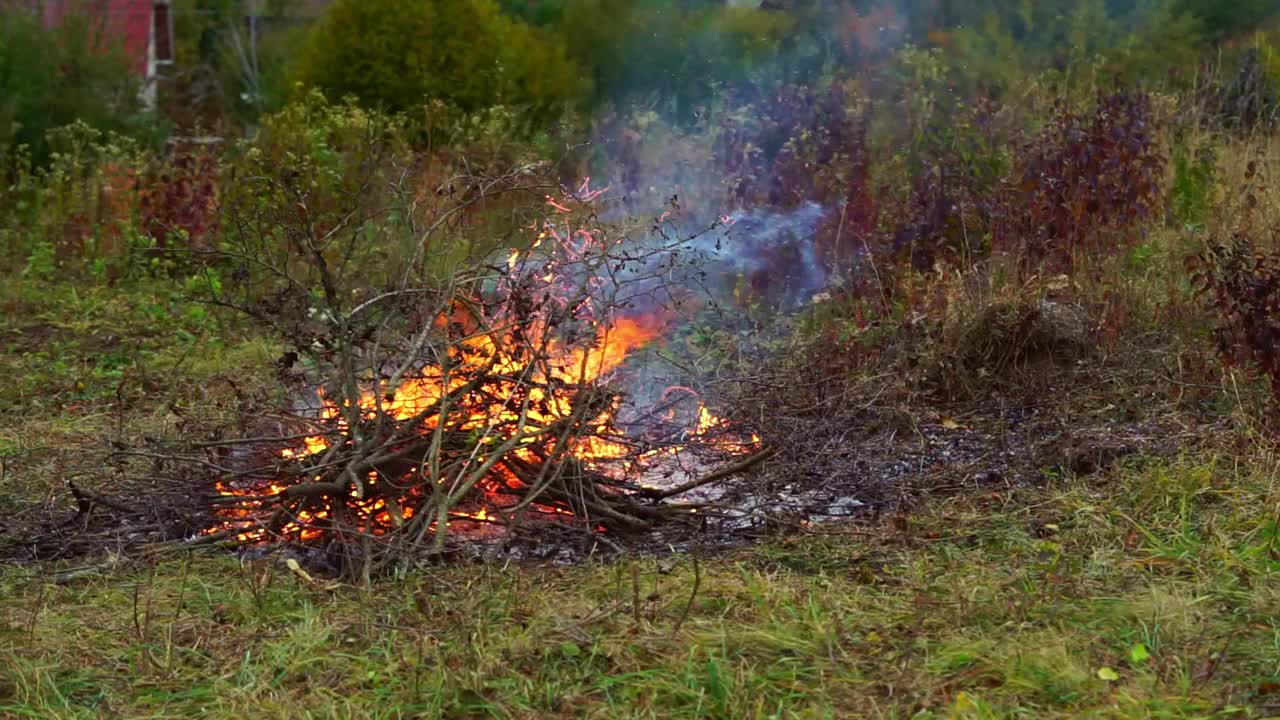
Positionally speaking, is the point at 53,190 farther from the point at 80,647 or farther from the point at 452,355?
the point at 80,647

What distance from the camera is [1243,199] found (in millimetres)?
7688

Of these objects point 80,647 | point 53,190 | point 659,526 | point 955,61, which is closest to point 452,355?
point 659,526

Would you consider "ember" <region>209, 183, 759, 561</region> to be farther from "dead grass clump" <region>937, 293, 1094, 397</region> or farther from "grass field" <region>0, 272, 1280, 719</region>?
"dead grass clump" <region>937, 293, 1094, 397</region>

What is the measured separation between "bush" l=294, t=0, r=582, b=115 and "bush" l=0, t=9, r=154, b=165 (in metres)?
2.12

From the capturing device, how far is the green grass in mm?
3285

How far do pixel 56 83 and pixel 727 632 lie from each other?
1107 cm

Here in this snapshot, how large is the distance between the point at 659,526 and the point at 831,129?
17.7 ft

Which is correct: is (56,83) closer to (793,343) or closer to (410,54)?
(410,54)

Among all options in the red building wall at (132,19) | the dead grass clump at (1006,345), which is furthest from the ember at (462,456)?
the red building wall at (132,19)

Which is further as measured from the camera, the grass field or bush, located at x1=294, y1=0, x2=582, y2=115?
bush, located at x1=294, y1=0, x2=582, y2=115

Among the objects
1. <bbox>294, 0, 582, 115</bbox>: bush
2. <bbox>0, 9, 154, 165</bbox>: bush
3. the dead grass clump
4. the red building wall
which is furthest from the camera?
the red building wall

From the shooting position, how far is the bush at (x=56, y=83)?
39.2 feet

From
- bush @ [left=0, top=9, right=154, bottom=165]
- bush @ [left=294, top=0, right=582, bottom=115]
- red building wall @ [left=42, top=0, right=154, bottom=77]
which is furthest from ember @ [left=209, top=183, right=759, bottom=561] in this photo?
red building wall @ [left=42, top=0, right=154, bottom=77]

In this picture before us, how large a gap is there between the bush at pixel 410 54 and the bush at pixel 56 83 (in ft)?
6.95
